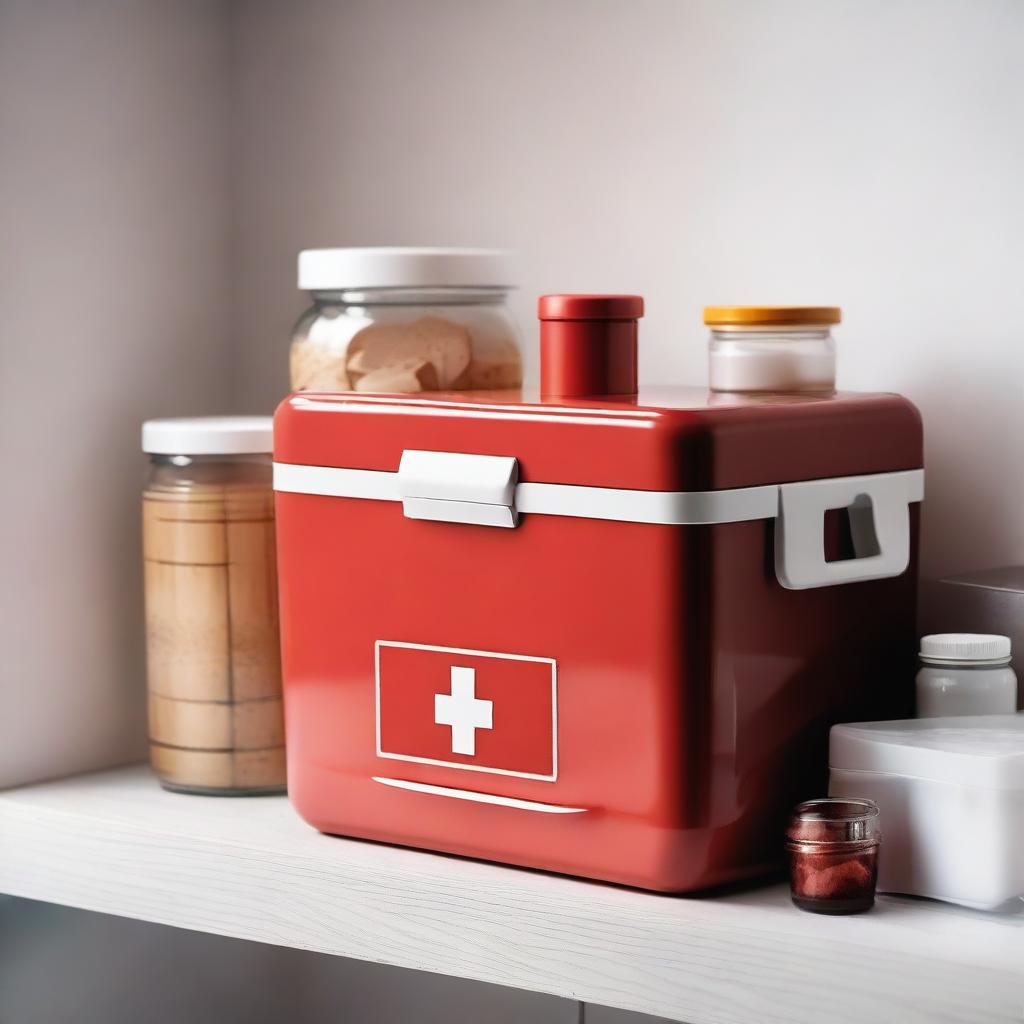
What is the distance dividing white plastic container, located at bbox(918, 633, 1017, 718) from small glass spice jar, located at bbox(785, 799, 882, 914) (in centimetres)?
9

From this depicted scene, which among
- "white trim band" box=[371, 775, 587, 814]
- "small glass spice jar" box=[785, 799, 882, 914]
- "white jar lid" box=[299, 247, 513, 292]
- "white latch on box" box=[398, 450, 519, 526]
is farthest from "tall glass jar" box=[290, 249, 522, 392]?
"small glass spice jar" box=[785, 799, 882, 914]

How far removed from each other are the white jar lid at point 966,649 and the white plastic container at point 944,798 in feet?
0.11

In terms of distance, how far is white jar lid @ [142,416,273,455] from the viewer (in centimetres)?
91

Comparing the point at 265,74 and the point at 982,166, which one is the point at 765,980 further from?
the point at 265,74

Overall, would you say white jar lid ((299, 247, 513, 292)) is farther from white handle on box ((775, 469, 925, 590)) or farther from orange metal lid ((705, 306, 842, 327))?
white handle on box ((775, 469, 925, 590))

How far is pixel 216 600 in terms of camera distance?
0.91 meters

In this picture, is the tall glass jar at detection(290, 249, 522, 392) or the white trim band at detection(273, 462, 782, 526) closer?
the white trim band at detection(273, 462, 782, 526)

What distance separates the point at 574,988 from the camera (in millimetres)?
728

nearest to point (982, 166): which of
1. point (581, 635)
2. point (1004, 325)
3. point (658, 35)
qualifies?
point (1004, 325)

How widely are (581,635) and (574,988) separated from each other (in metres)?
0.17

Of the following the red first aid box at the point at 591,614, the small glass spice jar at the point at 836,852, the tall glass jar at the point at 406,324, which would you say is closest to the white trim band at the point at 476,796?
the red first aid box at the point at 591,614

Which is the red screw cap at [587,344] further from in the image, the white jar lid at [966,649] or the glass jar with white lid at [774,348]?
the white jar lid at [966,649]

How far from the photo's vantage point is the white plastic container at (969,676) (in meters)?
0.76

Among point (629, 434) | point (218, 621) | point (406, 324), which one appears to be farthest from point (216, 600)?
point (629, 434)
